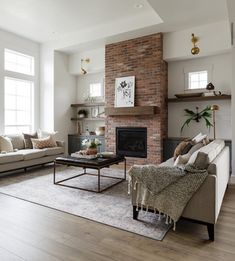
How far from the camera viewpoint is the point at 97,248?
75.8 inches

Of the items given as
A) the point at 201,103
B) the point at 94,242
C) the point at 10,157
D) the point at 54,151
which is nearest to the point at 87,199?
the point at 94,242

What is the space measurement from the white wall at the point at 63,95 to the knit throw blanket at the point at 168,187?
4581mm

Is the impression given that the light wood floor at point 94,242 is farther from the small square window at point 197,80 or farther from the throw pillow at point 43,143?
the small square window at point 197,80

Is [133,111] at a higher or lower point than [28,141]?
higher

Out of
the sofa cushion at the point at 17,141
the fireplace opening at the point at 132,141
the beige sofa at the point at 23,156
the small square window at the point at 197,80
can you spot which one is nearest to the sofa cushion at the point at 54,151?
the beige sofa at the point at 23,156

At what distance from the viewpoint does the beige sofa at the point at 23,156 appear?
171 inches

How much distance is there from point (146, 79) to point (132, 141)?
1575 millimetres

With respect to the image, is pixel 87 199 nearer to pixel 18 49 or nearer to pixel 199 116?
pixel 199 116

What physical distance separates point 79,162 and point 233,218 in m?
2.29

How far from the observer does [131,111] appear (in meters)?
5.34

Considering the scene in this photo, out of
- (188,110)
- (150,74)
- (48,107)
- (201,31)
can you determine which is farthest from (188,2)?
(48,107)

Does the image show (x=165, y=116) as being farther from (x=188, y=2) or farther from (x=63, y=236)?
(x=63, y=236)

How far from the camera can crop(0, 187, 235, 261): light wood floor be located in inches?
71.5

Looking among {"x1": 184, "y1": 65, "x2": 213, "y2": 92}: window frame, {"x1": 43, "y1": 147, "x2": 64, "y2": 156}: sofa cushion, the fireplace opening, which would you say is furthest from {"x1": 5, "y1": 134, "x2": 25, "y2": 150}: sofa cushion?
{"x1": 184, "y1": 65, "x2": 213, "y2": 92}: window frame
